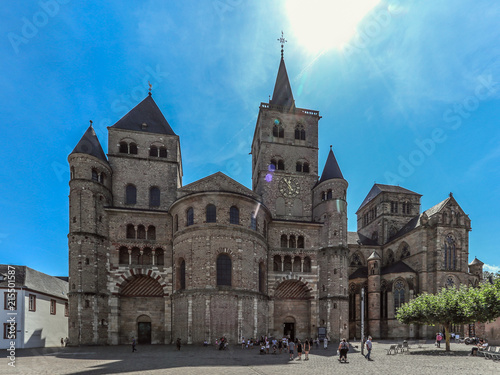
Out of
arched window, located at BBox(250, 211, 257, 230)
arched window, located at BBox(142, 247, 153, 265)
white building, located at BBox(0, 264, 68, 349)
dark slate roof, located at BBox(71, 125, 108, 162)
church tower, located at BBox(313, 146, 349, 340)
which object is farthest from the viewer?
church tower, located at BBox(313, 146, 349, 340)

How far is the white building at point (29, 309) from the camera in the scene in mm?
31391

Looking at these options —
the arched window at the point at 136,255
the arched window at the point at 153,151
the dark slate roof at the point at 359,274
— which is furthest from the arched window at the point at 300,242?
the arched window at the point at 153,151

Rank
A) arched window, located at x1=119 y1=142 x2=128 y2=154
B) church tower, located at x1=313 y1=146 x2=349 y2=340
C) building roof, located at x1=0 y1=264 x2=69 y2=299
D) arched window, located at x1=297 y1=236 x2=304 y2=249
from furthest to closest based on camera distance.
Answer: arched window, located at x1=119 y1=142 x2=128 y2=154 < arched window, located at x1=297 y1=236 x2=304 y2=249 < church tower, located at x1=313 y1=146 x2=349 y2=340 < building roof, located at x1=0 y1=264 x2=69 y2=299

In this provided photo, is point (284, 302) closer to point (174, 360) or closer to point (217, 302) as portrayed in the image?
point (217, 302)

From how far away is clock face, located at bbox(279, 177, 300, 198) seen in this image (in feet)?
141

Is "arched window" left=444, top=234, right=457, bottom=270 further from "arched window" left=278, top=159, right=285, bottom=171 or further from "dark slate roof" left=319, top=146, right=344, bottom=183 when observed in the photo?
"arched window" left=278, top=159, right=285, bottom=171

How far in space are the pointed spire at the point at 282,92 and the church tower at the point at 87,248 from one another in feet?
88.6

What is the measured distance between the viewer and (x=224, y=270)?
30703mm

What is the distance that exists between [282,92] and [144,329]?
3757 cm

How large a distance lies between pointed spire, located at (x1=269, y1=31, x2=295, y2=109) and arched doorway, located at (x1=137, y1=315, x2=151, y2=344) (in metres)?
33.3

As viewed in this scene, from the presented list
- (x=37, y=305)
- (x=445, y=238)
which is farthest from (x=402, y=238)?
(x=37, y=305)

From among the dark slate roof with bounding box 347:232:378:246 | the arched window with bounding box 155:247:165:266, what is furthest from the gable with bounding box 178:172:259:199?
the dark slate roof with bounding box 347:232:378:246

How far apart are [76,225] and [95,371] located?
757 inches

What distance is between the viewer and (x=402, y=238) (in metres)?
49.8
